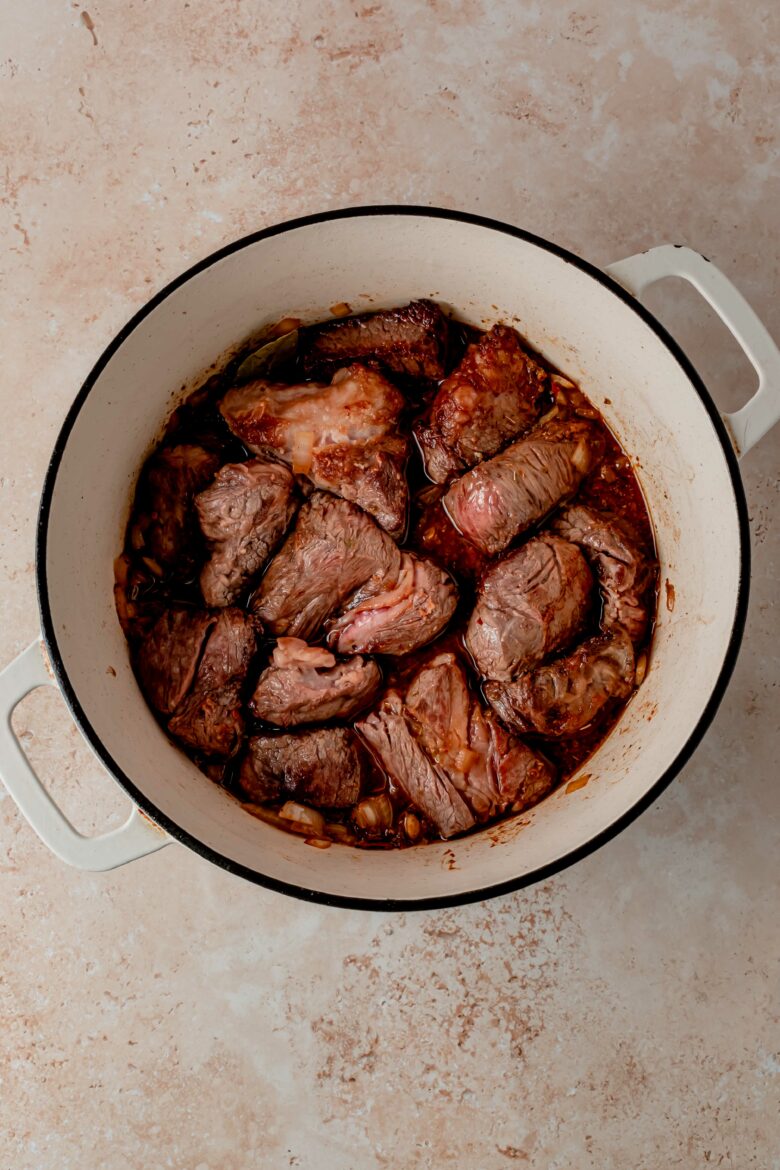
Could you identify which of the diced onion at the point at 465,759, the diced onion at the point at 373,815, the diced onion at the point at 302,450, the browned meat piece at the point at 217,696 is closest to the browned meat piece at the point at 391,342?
the diced onion at the point at 302,450

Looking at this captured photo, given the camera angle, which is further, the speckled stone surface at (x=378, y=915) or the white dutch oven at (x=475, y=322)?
the speckled stone surface at (x=378, y=915)

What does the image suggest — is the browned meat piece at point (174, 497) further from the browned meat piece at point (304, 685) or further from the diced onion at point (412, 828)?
the diced onion at point (412, 828)

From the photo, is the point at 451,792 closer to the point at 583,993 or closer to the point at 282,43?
the point at 583,993

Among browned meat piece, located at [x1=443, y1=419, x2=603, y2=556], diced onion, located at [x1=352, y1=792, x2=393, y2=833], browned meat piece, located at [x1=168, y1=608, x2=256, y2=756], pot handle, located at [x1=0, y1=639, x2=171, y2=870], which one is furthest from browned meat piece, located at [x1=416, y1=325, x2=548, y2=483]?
pot handle, located at [x1=0, y1=639, x2=171, y2=870]

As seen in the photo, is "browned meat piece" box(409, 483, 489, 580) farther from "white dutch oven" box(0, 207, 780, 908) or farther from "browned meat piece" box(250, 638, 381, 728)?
"white dutch oven" box(0, 207, 780, 908)

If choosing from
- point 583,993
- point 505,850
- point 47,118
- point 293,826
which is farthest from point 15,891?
point 47,118

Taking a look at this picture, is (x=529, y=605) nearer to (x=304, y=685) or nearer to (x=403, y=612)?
(x=403, y=612)

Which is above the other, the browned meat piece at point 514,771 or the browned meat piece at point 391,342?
the browned meat piece at point 391,342
